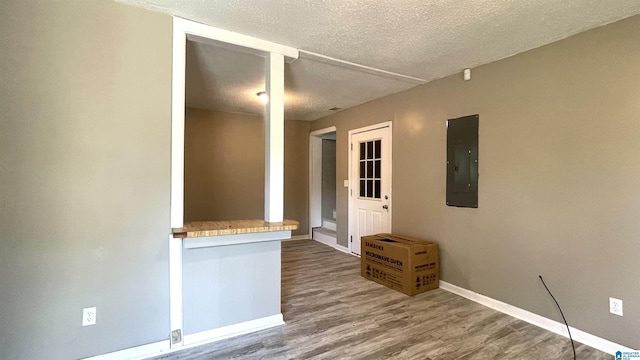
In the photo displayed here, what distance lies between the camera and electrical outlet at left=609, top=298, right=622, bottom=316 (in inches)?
84.6

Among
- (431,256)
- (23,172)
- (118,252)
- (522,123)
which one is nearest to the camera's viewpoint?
(23,172)

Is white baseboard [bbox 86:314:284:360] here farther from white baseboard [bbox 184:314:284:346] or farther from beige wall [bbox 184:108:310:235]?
beige wall [bbox 184:108:310:235]

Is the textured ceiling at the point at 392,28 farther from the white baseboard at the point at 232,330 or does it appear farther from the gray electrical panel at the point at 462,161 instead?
the white baseboard at the point at 232,330

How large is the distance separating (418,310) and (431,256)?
726 mm

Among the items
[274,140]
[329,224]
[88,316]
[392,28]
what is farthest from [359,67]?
[329,224]

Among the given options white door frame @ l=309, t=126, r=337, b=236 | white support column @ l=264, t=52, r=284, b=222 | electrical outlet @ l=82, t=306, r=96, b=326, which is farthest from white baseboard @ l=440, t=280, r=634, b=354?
electrical outlet @ l=82, t=306, r=96, b=326

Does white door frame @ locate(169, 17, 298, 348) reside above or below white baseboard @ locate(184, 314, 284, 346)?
above

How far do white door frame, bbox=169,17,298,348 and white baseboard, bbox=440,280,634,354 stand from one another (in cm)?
221

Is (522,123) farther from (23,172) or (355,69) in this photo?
(23,172)

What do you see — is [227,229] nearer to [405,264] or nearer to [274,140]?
[274,140]

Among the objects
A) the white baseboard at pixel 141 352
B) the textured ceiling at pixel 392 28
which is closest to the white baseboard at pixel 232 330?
the white baseboard at pixel 141 352

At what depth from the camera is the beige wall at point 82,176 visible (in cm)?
175

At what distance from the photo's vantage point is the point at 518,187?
2.75 m

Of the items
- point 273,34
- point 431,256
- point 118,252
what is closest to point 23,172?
point 118,252
